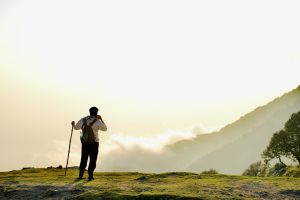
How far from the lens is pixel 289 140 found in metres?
78.5

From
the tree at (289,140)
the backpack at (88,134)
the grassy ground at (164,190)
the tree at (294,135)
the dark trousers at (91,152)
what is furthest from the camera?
the tree at (289,140)

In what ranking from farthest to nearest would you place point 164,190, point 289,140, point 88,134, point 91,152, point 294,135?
point 289,140 < point 294,135 < point 91,152 < point 88,134 < point 164,190

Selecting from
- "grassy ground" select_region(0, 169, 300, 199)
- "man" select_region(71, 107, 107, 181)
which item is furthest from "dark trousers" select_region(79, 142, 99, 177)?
"grassy ground" select_region(0, 169, 300, 199)

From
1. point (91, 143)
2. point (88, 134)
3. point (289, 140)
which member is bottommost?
point (91, 143)

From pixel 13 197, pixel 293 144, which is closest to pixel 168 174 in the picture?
pixel 13 197

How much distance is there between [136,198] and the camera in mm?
16172

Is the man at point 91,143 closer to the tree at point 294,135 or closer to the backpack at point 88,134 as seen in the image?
the backpack at point 88,134

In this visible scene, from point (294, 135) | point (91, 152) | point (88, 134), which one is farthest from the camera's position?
point (294, 135)

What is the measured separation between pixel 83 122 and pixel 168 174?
5737mm

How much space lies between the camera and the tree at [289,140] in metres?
76.9

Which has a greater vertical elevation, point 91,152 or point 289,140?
point 289,140

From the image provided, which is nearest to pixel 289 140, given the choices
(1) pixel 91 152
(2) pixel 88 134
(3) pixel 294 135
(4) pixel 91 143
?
(3) pixel 294 135

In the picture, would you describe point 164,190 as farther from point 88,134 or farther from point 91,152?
point 88,134

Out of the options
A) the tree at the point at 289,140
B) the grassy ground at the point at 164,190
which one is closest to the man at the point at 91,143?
the grassy ground at the point at 164,190
